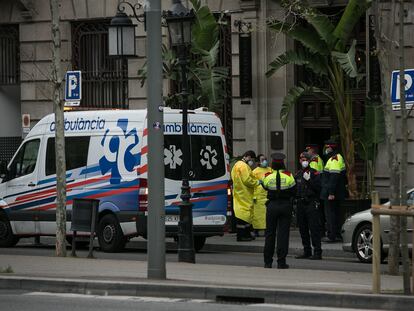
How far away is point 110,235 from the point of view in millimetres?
22938

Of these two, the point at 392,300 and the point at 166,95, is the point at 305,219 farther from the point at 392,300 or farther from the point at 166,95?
A: the point at 166,95

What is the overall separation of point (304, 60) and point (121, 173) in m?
6.24

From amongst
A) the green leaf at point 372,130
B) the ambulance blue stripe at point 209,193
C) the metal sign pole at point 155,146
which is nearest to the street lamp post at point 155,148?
the metal sign pole at point 155,146

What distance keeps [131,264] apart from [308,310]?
5769 millimetres

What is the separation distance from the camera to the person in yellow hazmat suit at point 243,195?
Result: 25.2 meters

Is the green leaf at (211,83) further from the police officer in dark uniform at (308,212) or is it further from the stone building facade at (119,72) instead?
the police officer in dark uniform at (308,212)

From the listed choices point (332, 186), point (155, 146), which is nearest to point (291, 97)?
point (332, 186)


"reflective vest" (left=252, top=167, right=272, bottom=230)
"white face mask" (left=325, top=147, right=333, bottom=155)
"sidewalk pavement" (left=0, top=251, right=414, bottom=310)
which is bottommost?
"sidewalk pavement" (left=0, top=251, right=414, bottom=310)

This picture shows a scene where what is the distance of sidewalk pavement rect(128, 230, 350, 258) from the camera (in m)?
23.2

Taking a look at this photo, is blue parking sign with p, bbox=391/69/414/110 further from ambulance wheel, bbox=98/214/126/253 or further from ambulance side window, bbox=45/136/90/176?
ambulance side window, bbox=45/136/90/176

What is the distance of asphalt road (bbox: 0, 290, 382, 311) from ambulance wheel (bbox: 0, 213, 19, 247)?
9.43 m

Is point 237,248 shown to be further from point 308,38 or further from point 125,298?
point 125,298

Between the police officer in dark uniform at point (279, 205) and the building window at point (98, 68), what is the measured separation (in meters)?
13.5

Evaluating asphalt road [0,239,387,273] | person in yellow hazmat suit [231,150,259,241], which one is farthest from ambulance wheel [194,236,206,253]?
person in yellow hazmat suit [231,150,259,241]
